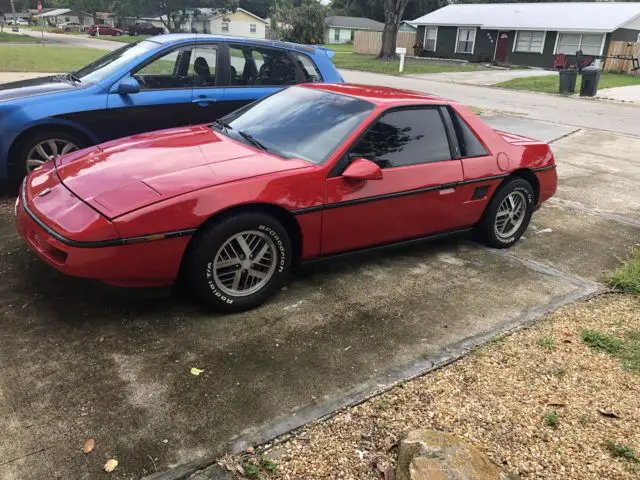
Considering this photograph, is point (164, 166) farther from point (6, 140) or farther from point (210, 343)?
point (6, 140)

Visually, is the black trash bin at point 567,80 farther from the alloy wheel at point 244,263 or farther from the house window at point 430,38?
the house window at point 430,38

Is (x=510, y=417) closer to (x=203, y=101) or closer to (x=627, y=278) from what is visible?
(x=627, y=278)

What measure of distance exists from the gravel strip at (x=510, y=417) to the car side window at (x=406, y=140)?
5.09 ft

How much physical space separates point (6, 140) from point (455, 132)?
416 cm

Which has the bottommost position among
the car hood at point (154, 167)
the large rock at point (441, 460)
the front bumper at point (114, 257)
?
the large rock at point (441, 460)

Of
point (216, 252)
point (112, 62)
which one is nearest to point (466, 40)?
point (112, 62)

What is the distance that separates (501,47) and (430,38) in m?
6.62

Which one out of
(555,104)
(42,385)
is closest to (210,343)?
(42,385)

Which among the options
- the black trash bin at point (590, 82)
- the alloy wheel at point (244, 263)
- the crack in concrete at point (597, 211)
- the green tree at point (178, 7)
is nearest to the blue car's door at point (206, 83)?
the alloy wheel at point (244, 263)

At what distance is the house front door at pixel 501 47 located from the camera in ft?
127

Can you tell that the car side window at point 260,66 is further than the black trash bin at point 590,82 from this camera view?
No

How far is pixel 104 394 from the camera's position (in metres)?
2.80

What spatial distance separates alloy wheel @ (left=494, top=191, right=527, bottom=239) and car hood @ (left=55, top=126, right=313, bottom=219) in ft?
7.17

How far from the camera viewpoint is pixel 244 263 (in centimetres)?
357
